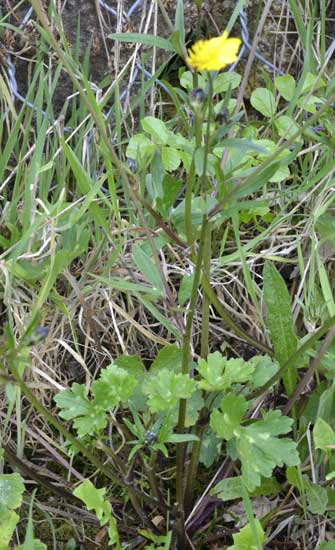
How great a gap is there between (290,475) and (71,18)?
113 cm

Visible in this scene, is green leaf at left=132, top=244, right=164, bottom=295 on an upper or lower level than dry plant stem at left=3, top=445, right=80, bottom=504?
upper

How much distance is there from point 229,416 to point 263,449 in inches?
2.7

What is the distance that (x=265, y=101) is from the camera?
1517mm

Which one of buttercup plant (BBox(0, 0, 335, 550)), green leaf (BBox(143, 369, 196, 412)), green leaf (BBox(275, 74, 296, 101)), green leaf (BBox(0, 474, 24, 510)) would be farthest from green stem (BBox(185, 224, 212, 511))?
green leaf (BBox(275, 74, 296, 101))

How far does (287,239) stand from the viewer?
1553 mm

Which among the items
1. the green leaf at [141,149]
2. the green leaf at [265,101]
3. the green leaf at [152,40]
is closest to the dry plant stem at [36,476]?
the green leaf at [141,149]

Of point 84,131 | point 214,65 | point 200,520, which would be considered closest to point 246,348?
point 200,520

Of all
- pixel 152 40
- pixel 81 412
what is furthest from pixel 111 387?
pixel 152 40

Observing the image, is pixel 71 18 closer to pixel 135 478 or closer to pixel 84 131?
pixel 84 131

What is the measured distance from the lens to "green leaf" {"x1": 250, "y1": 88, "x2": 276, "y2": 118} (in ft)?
4.95

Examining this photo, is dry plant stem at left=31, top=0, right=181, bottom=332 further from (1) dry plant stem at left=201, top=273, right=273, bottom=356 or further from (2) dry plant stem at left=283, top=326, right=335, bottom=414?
(2) dry plant stem at left=283, top=326, right=335, bottom=414

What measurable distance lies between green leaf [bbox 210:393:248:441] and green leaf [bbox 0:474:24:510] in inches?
12.9

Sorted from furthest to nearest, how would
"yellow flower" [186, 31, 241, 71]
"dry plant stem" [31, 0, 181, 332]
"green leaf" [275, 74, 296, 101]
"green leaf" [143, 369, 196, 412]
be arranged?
"green leaf" [275, 74, 296, 101] < "green leaf" [143, 369, 196, 412] < "dry plant stem" [31, 0, 181, 332] < "yellow flower" [186, 31, 241, 71]

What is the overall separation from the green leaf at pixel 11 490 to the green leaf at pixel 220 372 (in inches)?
13.5
